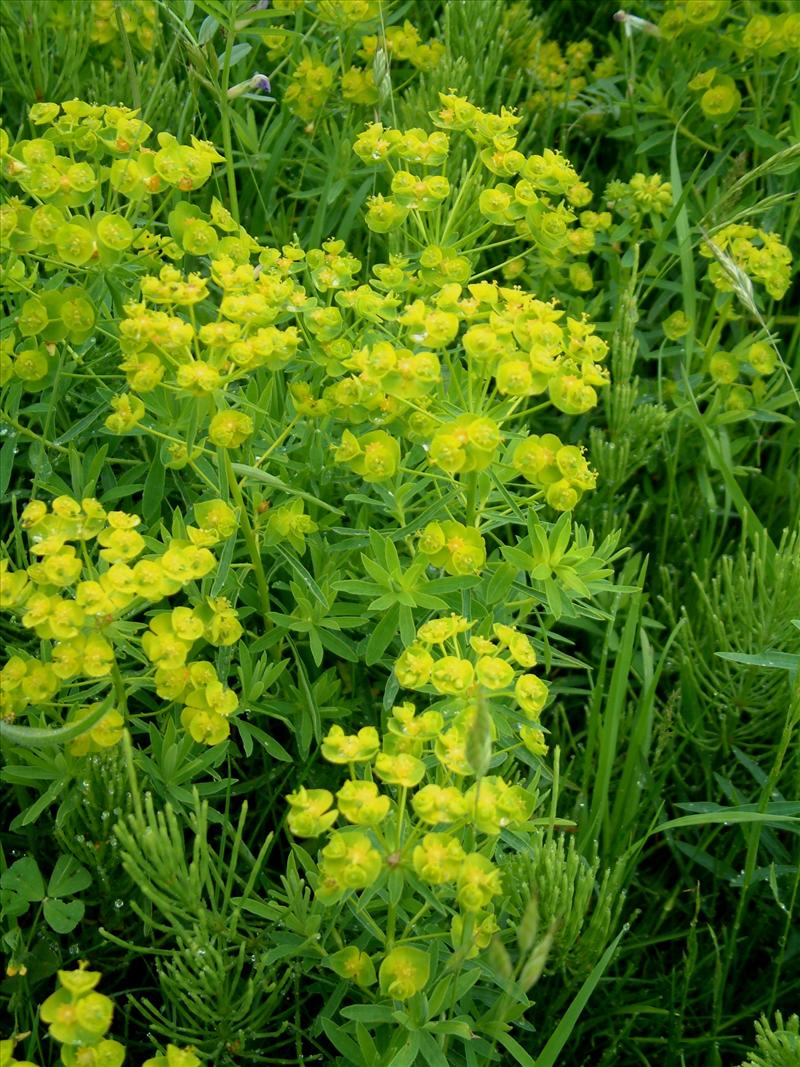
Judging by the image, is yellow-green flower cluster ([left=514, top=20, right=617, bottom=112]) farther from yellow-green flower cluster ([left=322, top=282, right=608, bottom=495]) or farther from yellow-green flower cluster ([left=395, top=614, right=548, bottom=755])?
yellow-green flower cluster ([left=395, top=614, right=548, bottom=755])

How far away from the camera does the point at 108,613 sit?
5.38 ft

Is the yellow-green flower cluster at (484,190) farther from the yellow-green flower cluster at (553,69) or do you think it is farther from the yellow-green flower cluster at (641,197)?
the yellow-green flower cluster at (553,69)

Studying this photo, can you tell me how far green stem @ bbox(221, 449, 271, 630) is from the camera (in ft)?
5.98

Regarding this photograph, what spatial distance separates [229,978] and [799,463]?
1705mm

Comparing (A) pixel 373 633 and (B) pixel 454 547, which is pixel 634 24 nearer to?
(B) pixel 454 547

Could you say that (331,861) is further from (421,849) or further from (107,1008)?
(107,1008)

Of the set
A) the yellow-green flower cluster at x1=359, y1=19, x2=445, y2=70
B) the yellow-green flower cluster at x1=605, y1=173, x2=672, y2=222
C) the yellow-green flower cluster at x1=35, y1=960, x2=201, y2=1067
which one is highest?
the yellow-green flower cluster at x1=359, y1=19, x2=445, y2=70

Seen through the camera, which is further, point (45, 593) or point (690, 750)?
point (690, 750)

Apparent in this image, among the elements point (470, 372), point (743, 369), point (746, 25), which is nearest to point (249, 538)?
point (470, 372)

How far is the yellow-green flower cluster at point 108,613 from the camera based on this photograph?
5.37 ft

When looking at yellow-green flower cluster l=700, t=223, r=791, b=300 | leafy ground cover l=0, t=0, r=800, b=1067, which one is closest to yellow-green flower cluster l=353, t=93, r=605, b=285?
leafy ground cover l=0, t=0, r=800, b=1067

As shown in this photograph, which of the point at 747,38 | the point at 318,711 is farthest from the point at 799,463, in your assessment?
the point at 318,711

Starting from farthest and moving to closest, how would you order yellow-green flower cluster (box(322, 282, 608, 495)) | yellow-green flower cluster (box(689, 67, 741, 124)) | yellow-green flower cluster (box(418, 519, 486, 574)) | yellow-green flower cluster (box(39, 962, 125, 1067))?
yellow-green flower cluster (box(689, 67, 741, 124)) → yellow-green flower cluster (box(418, 519, 486, 574)) → yellow-green flower cluster (box(322, 282, 608, 495)) → yellow-green flower cluster (box(39, 962, 125, 1067))

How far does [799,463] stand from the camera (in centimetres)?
280
